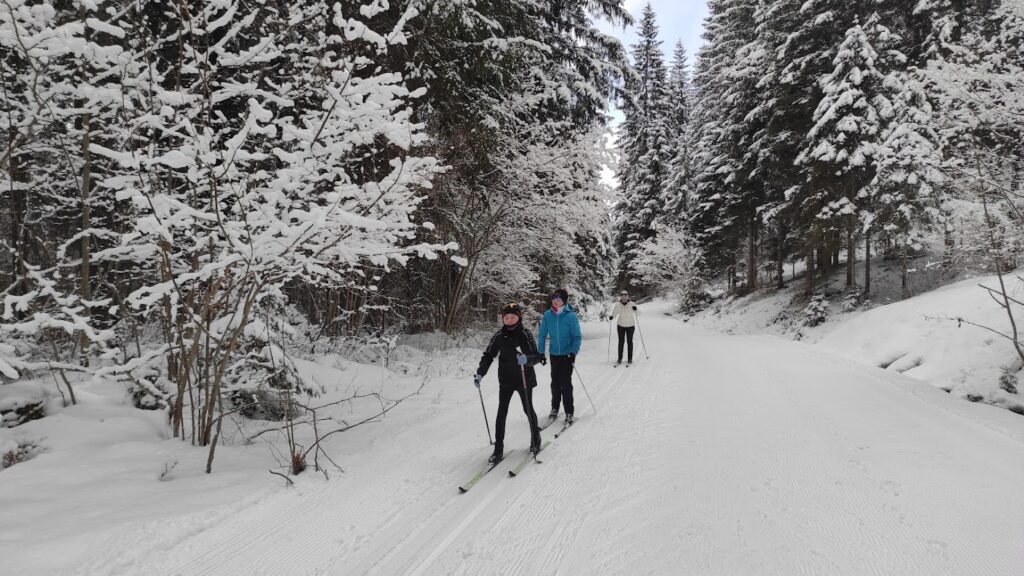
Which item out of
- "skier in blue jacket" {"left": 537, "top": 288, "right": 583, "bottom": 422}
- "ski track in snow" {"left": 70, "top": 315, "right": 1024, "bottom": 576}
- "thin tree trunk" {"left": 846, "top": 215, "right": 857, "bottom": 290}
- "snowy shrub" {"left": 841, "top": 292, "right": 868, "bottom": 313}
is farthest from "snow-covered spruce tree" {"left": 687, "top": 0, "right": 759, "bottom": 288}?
"ski track in snow" {"left": 70, "top": 315, "right": 1024, "bottom": 576}

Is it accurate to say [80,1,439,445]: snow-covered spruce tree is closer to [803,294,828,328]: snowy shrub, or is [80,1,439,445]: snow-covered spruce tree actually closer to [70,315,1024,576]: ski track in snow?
[70,315,1024,576]: ski track in snow

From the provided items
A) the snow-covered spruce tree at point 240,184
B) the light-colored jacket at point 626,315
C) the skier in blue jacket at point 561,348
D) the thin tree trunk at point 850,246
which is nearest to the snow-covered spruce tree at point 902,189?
the thin tree trunk at point 850,246

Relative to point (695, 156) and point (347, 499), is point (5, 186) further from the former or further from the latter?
point (695, 156)

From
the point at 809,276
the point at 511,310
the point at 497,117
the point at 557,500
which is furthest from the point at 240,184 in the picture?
the point at 809,276

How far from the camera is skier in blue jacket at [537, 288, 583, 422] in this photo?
6.51 m

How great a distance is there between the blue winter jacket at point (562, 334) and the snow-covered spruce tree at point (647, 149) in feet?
98.1

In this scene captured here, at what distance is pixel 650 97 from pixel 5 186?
37.9m

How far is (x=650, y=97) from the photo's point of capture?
3656cm

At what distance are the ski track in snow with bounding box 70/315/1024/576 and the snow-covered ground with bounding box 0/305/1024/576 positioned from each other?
0.7 inches

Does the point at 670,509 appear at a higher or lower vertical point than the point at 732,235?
lower

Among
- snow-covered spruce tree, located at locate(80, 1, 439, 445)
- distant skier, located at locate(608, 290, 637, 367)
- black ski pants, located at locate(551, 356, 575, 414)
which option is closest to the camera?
snow-covered spruce tree, located at locate(80, 1, 439, 445)

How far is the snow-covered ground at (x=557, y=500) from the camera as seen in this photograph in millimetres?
3072

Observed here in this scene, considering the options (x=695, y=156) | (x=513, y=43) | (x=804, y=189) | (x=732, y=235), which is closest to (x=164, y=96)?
(x=513, y=43)

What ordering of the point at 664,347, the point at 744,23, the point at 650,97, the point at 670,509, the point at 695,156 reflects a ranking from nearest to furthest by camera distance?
the point at 670,509 < the point at 664,347 < the point at 744,23 < the point at 695,156 < the point at 650,97
